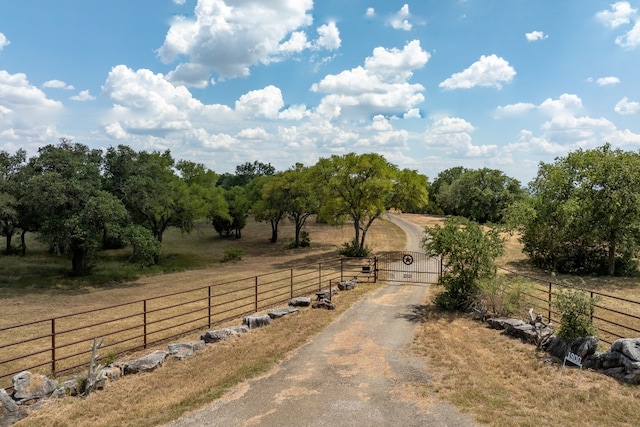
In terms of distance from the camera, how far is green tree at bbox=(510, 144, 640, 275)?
23.5m

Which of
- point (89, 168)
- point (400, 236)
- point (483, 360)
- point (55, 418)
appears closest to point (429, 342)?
point (483, 360)

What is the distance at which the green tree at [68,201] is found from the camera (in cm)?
2372

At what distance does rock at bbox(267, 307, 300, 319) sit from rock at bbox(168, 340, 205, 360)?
11.3 ft

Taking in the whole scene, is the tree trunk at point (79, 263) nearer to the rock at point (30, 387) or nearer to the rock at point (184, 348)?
the rock at point (184, 348)

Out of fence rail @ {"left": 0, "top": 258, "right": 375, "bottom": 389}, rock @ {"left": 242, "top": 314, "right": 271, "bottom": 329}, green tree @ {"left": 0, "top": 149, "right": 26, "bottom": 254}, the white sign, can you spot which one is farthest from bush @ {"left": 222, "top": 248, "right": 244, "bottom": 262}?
the white sign

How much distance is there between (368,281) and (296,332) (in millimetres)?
9821

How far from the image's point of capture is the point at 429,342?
11.6 meters

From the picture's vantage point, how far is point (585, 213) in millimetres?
24016

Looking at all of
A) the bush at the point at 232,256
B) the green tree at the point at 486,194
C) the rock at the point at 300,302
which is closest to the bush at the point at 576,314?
the rock at the point at 300,302

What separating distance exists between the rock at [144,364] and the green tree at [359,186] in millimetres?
25956

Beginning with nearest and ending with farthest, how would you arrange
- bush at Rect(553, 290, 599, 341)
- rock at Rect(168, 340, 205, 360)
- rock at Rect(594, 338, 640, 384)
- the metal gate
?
A: rock at Rect(594, 338, 640, 384), bush at Rect(553, 290, 599, 341), rock at Rect(168, 340, 205, 360), the metal gate

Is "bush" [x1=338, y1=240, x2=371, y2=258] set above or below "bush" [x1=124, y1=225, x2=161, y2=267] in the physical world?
below

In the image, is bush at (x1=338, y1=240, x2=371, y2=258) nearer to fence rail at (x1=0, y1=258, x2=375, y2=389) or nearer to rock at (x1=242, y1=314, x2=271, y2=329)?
fence rail at (x1=0, y1=258, x2=375, y2=389)

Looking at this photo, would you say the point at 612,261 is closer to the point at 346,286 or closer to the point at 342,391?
the point at 346,286
